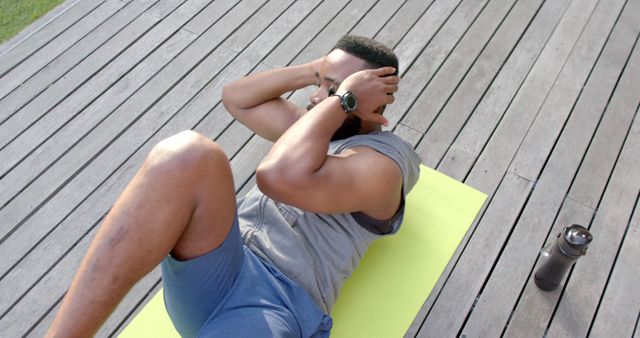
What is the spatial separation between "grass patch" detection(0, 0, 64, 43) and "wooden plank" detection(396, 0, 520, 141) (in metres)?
2.37

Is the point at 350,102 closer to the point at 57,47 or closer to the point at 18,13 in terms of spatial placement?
the point at 57,47

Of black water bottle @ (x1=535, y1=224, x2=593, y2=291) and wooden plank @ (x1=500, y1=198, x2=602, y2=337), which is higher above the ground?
black water bottle @ (x1=535, y1=224, x2=593, y2=291)

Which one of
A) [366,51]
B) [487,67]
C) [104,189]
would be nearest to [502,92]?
[487,67]

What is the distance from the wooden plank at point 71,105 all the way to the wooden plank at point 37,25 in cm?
55

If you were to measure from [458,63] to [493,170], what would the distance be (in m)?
0.74

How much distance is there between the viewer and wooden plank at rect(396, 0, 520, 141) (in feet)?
8.89

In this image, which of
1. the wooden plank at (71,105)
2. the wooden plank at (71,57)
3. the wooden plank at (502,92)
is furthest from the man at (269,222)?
the wooden plank at (71,57)

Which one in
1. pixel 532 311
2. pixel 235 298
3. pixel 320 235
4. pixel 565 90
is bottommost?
pixel 235 298

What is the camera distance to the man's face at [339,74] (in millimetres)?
1783

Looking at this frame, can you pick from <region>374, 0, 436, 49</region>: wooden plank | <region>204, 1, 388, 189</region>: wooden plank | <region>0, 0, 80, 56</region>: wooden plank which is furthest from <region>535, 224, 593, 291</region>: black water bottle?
<region>0, 0, 80, 56</region>: wooden plank

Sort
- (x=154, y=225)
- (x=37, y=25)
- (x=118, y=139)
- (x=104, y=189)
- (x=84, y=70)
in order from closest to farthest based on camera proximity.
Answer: (x=154, y=225)
(x=104, y=189)
(x=118, y=139)
(x=84, y=70)
(x=37, y=25)

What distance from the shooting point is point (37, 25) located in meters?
3.14

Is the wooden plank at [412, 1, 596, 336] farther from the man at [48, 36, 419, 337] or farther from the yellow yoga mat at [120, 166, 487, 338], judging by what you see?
the man at [48, 36, 419, 337]

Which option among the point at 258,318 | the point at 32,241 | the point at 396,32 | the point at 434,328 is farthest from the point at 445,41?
the point at 32,241
